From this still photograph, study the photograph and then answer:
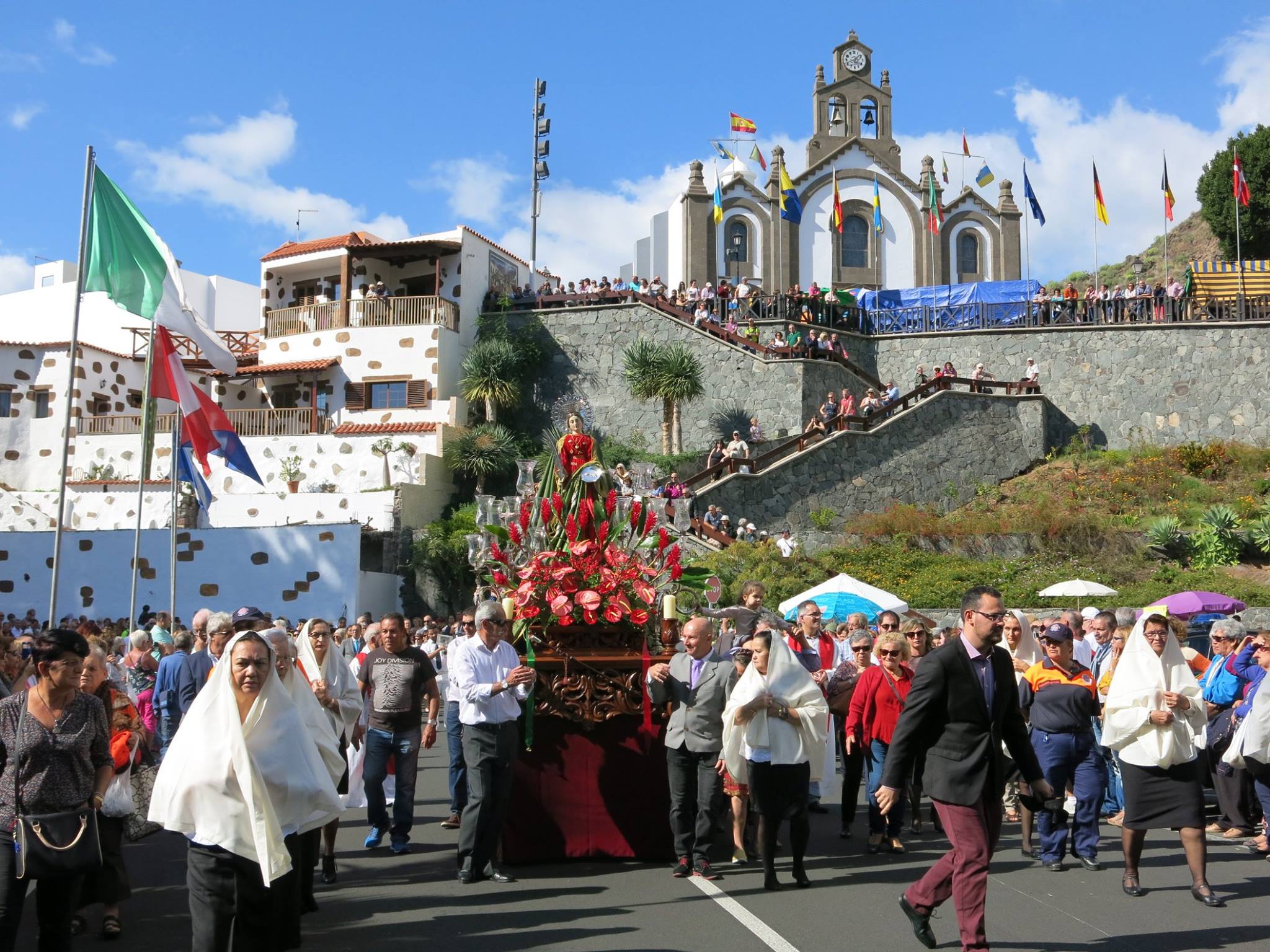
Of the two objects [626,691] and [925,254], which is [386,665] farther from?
[925,254]

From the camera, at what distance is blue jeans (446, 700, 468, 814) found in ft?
33.8

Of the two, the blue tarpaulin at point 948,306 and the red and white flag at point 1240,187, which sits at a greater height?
the red and white flag at point 1240,187

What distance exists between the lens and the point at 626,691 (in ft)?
30.1

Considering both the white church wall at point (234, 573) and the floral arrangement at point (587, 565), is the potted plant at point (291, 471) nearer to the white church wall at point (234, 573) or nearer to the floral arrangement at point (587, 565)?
the white church wall at point (234, 573)

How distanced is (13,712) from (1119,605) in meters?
22.0

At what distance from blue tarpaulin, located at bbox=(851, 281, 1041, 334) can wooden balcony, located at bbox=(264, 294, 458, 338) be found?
1359cm

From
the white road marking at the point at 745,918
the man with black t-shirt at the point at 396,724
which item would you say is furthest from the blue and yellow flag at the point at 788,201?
the white road marking at the point at 745,918

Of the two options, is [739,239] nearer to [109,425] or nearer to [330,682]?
[109,425]

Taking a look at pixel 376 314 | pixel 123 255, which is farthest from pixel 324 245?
pixel 123 255

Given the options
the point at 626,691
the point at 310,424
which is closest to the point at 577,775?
the point at 626,691

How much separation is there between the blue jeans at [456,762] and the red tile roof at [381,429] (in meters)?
24.2

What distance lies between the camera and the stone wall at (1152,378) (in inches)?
1422

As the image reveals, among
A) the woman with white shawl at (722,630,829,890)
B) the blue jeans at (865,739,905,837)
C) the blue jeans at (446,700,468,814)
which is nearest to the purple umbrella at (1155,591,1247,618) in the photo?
the blue jeans at (865,739,905,837)

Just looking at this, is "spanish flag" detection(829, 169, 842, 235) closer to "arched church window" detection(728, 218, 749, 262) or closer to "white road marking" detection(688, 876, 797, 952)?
"arched church window" detection(728, 218, 749, 262)
